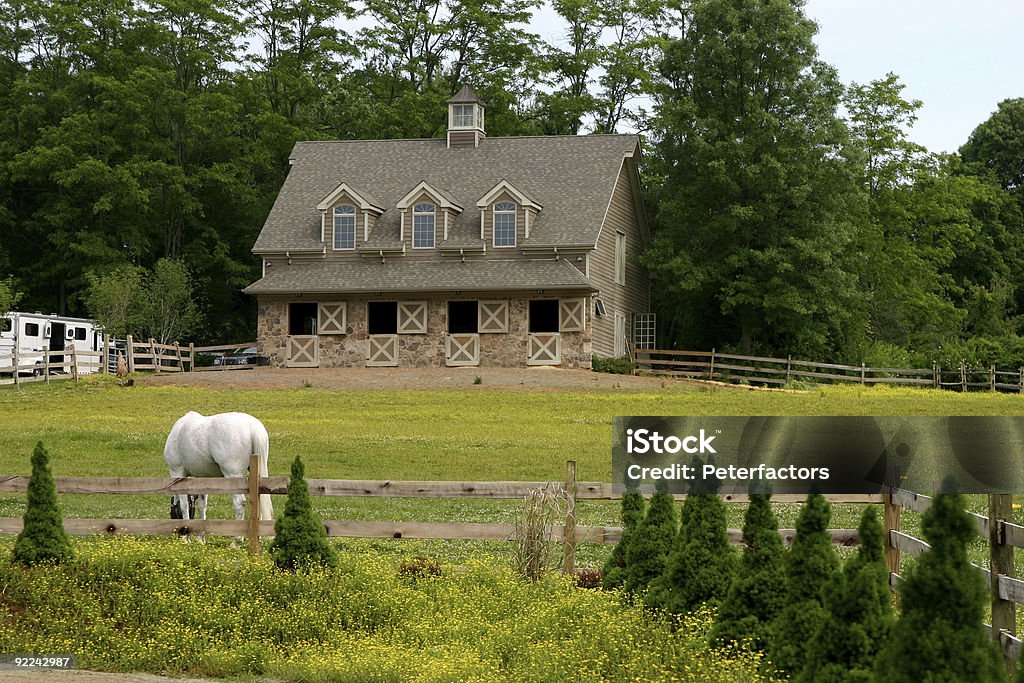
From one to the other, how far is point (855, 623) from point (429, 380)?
29.5 m

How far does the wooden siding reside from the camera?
4353cm

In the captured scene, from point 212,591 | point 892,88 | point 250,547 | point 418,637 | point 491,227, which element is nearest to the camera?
point 418,637

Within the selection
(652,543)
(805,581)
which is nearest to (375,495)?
(652,543)

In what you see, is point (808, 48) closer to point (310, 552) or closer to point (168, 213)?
point (168, 213)

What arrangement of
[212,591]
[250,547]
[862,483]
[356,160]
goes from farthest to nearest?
1. [356,160]
2. [250,547]
3. [212,591]
4. [862,483]

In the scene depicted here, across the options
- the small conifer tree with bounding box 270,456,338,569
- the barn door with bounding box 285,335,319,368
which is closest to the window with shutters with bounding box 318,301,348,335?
the barn door with bounding box 285,335,319,368

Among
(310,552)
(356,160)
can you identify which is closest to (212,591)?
(310,552)

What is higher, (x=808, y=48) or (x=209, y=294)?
(x=808, y=48)

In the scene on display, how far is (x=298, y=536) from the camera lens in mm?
12094

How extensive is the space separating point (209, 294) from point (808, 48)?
→ 90.6 feet

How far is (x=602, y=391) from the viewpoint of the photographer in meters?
34.1

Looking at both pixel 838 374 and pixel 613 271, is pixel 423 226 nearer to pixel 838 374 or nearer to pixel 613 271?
pixel 613 271

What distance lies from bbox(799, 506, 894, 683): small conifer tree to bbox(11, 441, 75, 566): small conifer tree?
25.6ft

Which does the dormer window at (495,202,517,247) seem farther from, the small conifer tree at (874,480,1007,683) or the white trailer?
the small conifer tree at (874,480,1007,683)
